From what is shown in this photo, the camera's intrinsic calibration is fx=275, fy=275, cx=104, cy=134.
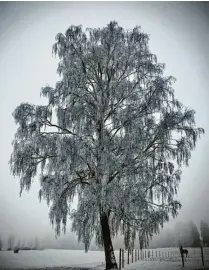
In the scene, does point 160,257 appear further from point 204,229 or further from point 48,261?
point 204,229

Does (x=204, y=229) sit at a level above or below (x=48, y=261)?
above

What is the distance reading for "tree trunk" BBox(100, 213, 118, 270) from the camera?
436 inches

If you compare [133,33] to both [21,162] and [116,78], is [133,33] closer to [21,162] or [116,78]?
[116,78]

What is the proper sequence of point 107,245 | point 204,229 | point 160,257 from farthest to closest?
point 204,229 < point 160,257 < point 107,245

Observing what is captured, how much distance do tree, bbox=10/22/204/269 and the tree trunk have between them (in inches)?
1.5

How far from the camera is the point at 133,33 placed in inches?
520

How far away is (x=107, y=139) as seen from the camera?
37.6 feet

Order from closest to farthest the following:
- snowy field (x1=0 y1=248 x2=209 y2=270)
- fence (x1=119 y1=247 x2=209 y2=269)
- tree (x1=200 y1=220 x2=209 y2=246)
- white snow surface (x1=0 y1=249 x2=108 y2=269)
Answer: fence (x1=119 y1=247 x2=209 y2=269)
snowy field (x1=0 y1=248 x2=209 y2=270)
white snow surface (x1=0 y1=249 x2=108 y2=269)
tree (x1=200 y1=220 x2=209 y2=246)

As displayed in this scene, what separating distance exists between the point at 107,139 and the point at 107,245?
14.3 ft

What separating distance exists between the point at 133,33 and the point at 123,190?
7.59 metres

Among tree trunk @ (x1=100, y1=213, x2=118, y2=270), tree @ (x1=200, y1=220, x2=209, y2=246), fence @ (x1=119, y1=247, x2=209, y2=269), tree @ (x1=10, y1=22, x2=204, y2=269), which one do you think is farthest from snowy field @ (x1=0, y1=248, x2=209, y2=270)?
tree @ (x1=200, y1=220, x2=209, y2=246)

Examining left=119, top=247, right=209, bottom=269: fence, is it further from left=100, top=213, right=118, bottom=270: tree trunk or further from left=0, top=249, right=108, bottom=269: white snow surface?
left=0, top=249, right=108, bottom=269: white snow surface

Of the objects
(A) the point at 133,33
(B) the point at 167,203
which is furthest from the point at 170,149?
(A) the point at 133,33

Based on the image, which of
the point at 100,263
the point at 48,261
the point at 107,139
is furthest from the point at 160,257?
the point at 107,139
